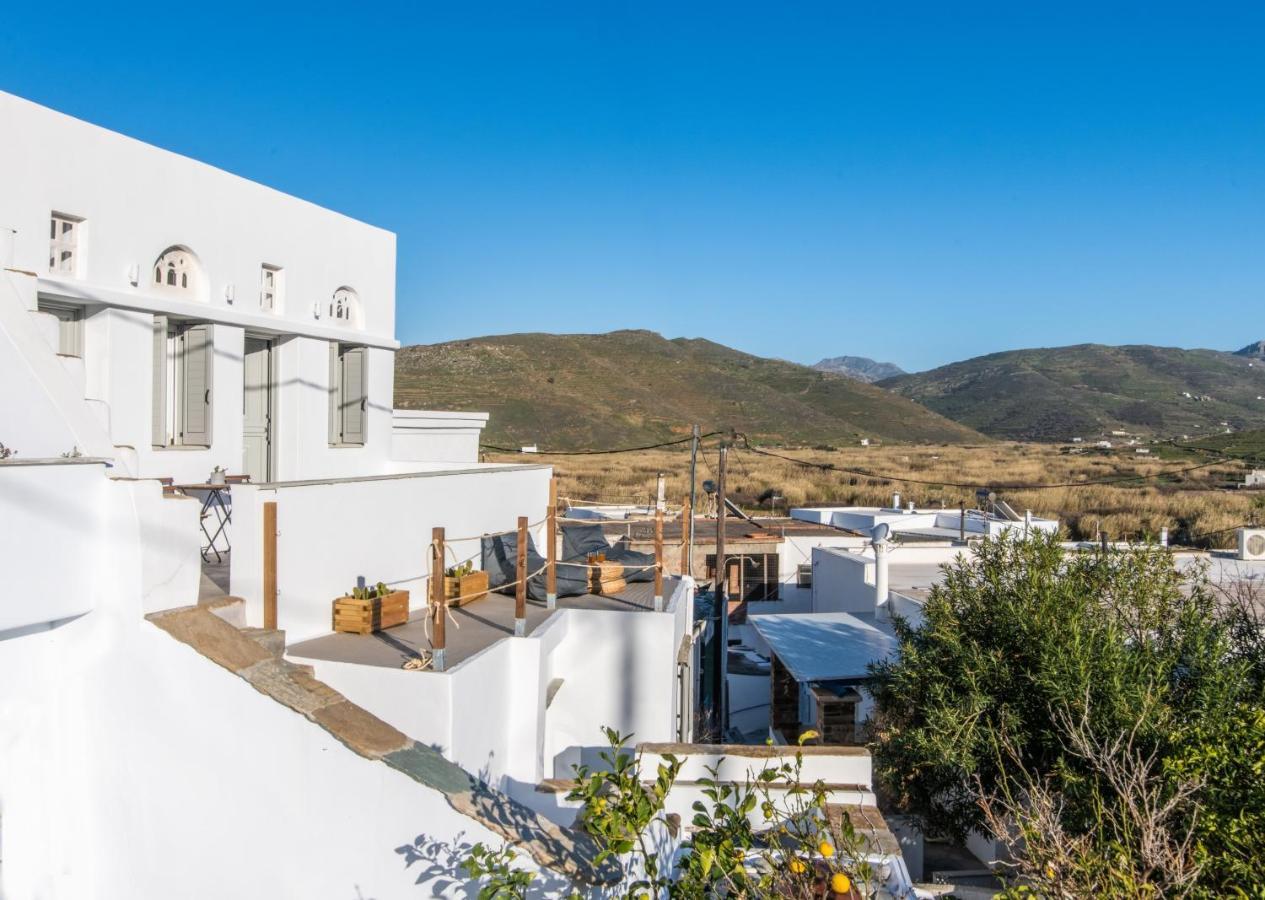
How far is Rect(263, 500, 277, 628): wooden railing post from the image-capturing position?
630 centimetres

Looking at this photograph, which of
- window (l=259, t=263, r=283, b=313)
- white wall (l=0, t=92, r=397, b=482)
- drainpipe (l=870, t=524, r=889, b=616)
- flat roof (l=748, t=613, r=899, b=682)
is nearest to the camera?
white wall (l=0, t=92, r=397, b=482)

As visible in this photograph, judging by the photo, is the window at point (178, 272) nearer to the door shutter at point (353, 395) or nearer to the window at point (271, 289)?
the window at point (271, 289)

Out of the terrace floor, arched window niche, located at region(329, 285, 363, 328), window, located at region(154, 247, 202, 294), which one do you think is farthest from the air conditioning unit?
window, located at region(154, 247, 202, 294)

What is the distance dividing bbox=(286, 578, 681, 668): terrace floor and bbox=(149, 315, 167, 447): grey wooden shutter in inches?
120

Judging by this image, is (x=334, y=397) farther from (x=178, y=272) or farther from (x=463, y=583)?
(x=463, y=583)

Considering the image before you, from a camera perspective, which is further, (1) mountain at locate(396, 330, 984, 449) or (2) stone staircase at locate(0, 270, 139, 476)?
(1) mountain at locate(396, 330, 984, 449)

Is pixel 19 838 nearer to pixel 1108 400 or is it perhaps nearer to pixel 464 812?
pixel 464 812

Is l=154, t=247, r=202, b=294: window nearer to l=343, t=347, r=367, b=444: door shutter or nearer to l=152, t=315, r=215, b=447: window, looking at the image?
l=152, t=315, r=215, b=447: window

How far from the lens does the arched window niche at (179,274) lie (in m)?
8.90

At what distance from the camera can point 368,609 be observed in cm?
760

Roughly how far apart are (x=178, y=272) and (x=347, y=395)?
130 inches

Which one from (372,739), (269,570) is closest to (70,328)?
(269,570)

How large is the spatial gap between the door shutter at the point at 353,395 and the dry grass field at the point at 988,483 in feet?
39.4

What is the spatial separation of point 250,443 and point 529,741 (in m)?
5.28
